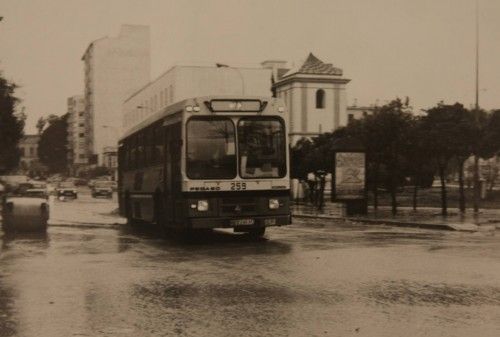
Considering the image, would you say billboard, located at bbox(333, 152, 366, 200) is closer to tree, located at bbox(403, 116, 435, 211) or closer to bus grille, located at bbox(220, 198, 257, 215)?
tree, located at bbox(403, 116, 435, 211)

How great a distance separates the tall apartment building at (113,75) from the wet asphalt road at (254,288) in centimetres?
10949

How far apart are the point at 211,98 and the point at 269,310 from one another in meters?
9.63

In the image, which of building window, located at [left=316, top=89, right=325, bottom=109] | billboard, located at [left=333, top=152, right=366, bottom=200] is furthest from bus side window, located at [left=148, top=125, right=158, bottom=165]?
building window, located at [left=316, top=89, right=325, bottom=109]

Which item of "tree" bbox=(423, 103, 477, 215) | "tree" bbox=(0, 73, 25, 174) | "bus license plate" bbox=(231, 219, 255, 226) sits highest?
"tree" bbox=(0, 73, 25, 174)

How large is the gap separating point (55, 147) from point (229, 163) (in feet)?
501

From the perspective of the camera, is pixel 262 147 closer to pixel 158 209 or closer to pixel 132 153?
pixel 158 209

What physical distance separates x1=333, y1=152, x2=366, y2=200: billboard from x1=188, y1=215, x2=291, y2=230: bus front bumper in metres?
13.2

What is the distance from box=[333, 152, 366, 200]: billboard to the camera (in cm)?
3128

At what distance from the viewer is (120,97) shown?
434 ft

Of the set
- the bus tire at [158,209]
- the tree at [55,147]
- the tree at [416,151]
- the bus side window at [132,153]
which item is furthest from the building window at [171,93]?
the tree at [55,147]

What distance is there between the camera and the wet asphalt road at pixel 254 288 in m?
8.06

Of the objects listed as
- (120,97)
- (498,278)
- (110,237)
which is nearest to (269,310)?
(498,278)

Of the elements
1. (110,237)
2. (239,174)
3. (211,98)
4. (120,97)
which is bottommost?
(110,237)

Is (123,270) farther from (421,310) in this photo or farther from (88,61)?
(88,61)
